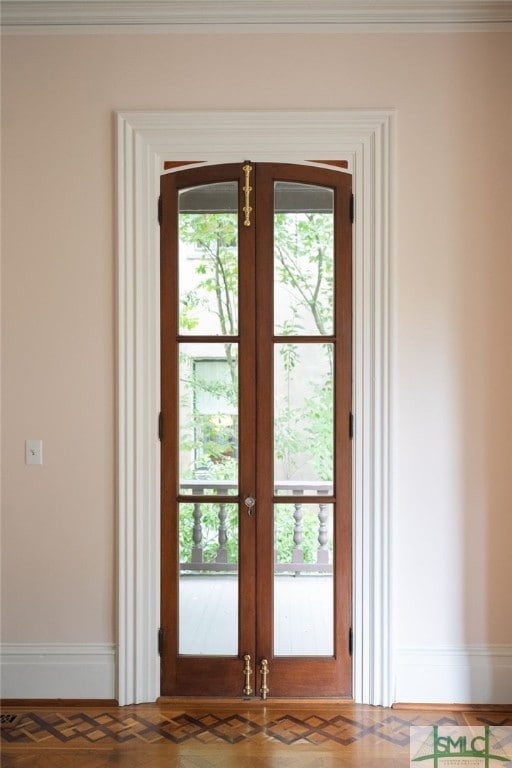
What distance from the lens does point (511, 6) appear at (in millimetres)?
3156

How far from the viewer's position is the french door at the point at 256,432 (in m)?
3.26

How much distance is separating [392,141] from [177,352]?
54.0 inches

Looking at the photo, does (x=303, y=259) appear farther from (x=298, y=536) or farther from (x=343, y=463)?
(x=298, y=536)

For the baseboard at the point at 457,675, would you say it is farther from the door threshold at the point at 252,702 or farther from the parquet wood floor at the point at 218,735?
the door threshold at the point at 252,702

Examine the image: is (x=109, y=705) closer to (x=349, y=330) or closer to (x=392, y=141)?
(x=349, y=330)

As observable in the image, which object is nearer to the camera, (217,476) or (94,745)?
(94,745)

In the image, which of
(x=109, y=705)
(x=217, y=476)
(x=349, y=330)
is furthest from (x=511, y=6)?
(x=109, y=705)

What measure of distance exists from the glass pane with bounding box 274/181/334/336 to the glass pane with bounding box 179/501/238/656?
0.92 metres

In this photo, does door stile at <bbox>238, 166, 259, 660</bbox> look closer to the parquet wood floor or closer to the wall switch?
the parquet wood floor

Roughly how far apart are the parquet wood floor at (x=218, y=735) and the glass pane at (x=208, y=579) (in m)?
0.29

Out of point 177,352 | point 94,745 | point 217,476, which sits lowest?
point 94,745

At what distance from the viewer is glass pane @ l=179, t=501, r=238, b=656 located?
3.28m

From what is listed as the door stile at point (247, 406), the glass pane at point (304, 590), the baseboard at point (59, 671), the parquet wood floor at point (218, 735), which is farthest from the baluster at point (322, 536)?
the baseboard at point (59, 671)

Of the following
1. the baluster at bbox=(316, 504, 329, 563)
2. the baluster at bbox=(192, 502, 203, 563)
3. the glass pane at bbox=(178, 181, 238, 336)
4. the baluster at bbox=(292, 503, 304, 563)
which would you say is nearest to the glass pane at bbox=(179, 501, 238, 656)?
the baluster at bbox=(192, 502, 203, 563)
